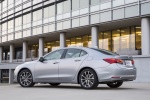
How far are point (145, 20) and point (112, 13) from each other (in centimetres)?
370

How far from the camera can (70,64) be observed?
401 inches

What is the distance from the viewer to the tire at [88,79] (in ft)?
31.5

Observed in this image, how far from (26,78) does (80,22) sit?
22.2m

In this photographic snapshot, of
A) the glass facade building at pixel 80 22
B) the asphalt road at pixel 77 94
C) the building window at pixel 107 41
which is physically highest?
the glass facade building at pixel 80 22

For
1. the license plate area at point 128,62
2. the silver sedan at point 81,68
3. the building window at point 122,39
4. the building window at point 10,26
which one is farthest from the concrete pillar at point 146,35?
the building window at point 10,26

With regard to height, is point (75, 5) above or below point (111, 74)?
above

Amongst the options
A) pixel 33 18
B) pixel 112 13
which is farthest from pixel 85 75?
pixel 33 18

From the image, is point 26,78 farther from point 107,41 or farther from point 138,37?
point 107,41

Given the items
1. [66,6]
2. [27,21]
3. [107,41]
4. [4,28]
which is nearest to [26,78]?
[66,6]

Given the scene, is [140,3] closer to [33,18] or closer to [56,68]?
[56,68]

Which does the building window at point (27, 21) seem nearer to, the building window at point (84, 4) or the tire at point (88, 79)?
the building window at point (84, 4)

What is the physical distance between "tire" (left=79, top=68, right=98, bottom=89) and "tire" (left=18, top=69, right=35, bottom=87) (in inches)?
82.6

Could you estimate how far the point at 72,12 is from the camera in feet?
112

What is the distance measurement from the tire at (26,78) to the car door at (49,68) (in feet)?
1.00
